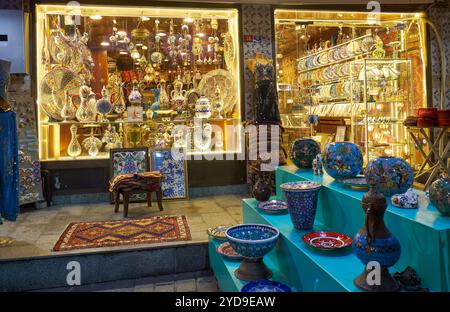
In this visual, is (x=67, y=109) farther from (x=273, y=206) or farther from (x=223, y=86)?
(x=273, y=206)

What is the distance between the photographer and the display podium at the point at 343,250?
1629 mm

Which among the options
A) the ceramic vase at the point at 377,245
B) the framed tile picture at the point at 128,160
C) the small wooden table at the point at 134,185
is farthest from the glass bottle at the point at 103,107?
the ceramic vase at the point at 377,245

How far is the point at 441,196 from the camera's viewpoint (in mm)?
Answer: 1790

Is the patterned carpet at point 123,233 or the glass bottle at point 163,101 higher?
the glass bottle at point 163,101

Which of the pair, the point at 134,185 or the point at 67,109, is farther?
the point at 67,109

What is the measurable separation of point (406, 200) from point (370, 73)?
176 inches

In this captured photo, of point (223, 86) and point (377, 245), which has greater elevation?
point (223, 86)

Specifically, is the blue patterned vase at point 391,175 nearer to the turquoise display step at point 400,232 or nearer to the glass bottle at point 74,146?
the turquoise display step at point 400,232

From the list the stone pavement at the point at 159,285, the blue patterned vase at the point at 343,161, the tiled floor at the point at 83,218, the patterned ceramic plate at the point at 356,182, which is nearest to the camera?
the patterned ceramic plate at the point at 356,182

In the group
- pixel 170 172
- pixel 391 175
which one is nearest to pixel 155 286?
pixel 391 175

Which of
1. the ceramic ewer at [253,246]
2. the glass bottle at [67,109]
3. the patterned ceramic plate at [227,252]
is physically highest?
the glass bottle at [67,109]

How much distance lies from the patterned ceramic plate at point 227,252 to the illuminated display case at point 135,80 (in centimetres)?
286

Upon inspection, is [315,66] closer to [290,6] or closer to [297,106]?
[297,106]

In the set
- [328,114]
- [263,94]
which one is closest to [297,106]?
[328,114]
